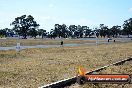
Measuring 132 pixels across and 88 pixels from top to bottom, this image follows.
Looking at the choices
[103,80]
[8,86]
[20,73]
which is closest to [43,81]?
[8,86]

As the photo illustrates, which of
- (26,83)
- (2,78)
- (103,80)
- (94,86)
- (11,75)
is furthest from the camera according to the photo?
(11,75)

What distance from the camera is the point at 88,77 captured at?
34.0 ft

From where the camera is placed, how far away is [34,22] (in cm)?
15638

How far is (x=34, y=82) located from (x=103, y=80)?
4250mm

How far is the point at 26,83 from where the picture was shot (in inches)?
510

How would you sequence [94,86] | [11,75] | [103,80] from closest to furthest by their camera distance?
[103,80]
[94,86]
[11,75]

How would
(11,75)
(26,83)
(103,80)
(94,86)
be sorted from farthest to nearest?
(11,75) → (26,83) → (94,86) → (103,80)

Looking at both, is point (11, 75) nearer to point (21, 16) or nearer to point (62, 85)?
point (62, 85)

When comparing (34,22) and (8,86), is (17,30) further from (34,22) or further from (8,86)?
(8,86)

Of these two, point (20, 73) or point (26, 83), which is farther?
point (20, 73)

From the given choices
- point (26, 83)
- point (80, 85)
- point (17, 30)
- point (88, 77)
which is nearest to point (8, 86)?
point (26, 83)

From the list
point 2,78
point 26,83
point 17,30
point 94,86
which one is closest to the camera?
point 94,86

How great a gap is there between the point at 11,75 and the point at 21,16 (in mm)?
140999

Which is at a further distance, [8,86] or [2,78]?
[2,78]
